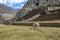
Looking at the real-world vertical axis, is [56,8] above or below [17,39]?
above

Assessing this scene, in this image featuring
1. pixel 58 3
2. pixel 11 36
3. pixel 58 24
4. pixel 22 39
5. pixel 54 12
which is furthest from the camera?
pixel 58 3

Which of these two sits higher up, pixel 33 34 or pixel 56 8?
pixel 56 8

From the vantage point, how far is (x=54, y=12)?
180ft

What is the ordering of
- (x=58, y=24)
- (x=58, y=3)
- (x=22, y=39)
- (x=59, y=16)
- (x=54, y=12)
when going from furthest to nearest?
(x=58, y=3), (x=54, y=12), (x=59, y=16), (x=58, y=24), (x=22, y=39)

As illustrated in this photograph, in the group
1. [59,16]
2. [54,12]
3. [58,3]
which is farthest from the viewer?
[58,3]

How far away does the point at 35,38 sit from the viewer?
64.7 feet

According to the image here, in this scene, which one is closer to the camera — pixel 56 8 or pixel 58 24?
pixel 58 24

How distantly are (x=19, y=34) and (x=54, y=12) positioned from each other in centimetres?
3517

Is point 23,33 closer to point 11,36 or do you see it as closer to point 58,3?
point 11,36

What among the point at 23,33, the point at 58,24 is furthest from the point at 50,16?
the point at 23,33

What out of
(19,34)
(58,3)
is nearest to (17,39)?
(19,34)

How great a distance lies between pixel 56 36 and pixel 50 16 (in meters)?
33.4

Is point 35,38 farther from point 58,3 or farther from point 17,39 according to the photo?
point 58,3

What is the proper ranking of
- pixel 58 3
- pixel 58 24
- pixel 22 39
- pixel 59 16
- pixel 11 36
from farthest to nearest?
pixel 58 3 → pixel 59 16 → pixel 58 24 → pixel 11 36 → pixel 22 39
